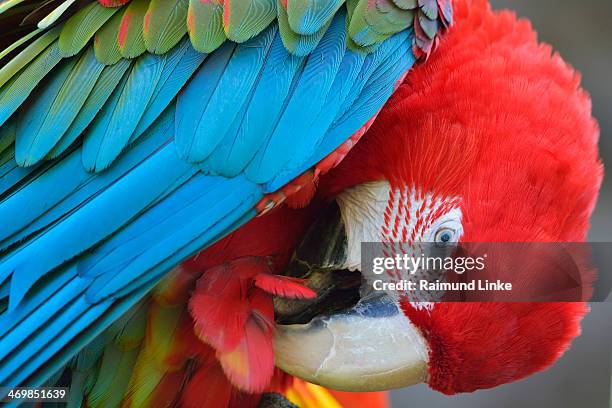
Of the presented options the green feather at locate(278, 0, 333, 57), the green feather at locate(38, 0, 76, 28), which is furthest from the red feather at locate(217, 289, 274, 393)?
the green feather at locate(38, 0, 76, 28)

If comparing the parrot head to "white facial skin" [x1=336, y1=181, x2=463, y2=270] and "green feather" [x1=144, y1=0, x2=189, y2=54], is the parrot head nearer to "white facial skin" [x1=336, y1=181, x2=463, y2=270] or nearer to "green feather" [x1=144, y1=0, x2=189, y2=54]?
"white facial skin" [x1=336, y1=181, x2=463, y2=270]

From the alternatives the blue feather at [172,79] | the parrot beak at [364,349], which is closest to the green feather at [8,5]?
the blue feather at [172,79]

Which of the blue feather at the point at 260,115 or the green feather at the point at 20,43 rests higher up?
the green feather at the point at 20,43

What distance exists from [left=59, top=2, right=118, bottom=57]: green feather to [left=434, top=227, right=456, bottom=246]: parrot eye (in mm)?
510

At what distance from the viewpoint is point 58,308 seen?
89cm

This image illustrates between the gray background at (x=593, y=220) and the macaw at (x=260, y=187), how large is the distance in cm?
94

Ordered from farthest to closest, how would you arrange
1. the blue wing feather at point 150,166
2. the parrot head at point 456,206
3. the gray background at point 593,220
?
the gray background at point 593,220
the parrot head at point 456,206
the blue wing feather at point 150,166

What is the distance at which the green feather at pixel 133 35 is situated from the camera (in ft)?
3.25

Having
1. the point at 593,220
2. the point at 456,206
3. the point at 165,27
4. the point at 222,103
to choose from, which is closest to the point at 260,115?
the point at 222,103

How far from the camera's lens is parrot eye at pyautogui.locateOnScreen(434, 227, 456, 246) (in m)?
1.02

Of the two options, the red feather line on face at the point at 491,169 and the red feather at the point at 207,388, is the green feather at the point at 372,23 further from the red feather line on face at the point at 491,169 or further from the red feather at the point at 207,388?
the red feather at the point at 207,388

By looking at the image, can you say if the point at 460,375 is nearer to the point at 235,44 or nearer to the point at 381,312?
the point at 381,312

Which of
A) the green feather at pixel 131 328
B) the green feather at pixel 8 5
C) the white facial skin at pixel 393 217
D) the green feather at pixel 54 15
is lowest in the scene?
the green feather at pixel 131 328

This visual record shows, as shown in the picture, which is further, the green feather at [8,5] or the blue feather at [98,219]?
the green feather at [8,5]
